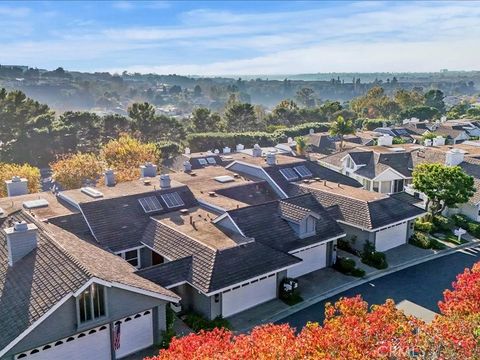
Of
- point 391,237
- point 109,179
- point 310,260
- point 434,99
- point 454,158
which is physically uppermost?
point 434,99

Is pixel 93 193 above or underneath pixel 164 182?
underneath

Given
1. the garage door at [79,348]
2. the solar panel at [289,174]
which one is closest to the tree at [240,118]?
the solar panel at [289,174]

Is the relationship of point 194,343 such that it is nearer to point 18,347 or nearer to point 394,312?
point 394,312

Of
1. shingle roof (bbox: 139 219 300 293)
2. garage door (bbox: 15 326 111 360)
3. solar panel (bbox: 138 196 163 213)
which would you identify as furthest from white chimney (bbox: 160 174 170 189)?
garage door (bbox: 15 326 111 360)

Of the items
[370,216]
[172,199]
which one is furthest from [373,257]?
[172,199]

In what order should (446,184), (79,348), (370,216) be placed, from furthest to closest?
(446,184) < (370,216) < (79,348)

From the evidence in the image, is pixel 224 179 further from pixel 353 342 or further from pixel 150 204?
pixel 353 342

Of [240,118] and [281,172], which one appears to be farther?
[240,118]

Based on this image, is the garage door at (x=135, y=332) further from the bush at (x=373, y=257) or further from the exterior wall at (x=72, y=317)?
the bush at (x=373, y=257)
